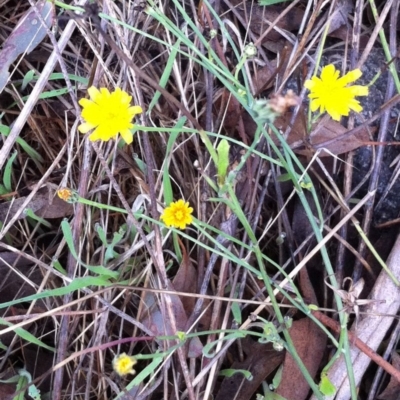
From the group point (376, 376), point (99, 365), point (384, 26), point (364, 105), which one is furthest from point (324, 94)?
point (99, 365)

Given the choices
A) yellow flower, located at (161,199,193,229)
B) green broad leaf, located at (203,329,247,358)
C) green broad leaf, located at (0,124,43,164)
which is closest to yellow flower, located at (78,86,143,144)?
yellow flower, located at (161,199,193,229)

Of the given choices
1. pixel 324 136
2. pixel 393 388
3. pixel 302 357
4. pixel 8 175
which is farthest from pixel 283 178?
pixel 8 175

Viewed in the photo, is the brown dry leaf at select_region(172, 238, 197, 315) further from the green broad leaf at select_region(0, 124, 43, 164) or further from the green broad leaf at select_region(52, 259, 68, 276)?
the green broad leaf at select_region(0, 124, 43, 164)

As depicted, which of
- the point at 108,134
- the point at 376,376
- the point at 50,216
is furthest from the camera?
the point at 50,216

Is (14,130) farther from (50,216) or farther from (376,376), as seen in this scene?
(376,376)

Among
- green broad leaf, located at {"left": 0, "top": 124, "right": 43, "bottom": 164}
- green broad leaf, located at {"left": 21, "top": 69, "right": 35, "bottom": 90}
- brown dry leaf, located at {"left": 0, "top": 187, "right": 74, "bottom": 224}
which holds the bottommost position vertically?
brown dry leaf, located at {"left": 0, "top": 187, "right": 74, "bottom": 224}

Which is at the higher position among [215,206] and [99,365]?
[215,206]

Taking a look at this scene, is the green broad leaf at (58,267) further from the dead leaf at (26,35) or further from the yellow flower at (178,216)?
the dead leaf at (26,35)
